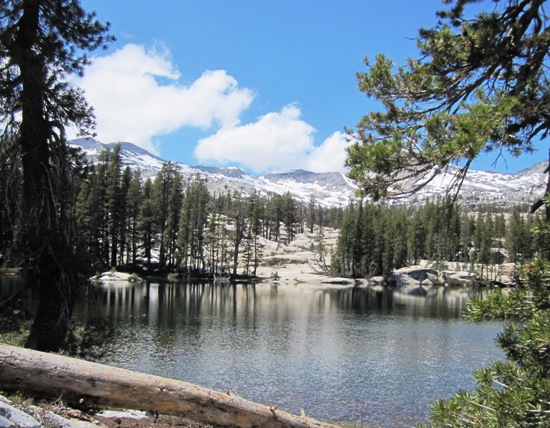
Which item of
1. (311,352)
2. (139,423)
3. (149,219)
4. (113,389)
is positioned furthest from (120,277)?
(113,389)

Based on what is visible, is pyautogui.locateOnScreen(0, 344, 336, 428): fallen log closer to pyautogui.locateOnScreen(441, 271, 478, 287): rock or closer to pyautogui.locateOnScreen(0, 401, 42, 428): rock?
pyautogui.locateOnScreen(0, 401, 42, 428): rock

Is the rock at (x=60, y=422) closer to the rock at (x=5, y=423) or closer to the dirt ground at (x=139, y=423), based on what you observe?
the rock at (x=5, y=423)

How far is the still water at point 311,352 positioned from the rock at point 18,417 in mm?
9114

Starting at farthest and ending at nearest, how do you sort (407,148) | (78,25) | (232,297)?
(232,297) < (78,25) < (407,148)

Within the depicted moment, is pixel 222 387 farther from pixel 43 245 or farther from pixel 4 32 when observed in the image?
pixel 4 32

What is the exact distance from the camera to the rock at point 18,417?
436 centimetres

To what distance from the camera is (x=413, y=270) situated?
9538 centimetres

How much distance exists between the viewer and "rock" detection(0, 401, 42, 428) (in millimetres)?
4359

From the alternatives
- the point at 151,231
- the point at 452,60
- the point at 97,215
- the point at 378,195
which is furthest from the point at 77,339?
the point at 151,231

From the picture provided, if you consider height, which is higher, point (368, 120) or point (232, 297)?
point (368, 120)

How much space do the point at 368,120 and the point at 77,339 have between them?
930cm

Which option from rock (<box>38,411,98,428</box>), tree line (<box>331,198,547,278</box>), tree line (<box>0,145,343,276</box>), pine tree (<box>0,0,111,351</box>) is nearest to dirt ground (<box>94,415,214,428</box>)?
rock (<box>38,411,98,428</box>)

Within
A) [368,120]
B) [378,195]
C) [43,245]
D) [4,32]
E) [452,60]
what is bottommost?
[43,245]

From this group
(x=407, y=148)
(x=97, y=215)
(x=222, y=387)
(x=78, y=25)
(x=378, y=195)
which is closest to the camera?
(x=407, y=148)
